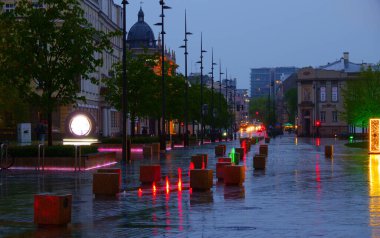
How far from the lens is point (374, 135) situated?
48.0 meters

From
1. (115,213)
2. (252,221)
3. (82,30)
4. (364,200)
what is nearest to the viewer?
(252,221)

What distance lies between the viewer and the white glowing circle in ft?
104

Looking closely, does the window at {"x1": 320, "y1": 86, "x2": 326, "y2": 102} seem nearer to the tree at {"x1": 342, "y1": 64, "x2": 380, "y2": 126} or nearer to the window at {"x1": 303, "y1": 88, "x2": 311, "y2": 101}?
the window at {"x1": 303, "y1": 88, "x2": 311, "y2": 101}

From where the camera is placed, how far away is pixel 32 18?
31031 mm

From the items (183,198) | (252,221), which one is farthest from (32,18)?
(252,221)

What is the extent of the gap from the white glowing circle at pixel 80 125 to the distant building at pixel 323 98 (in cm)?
10771

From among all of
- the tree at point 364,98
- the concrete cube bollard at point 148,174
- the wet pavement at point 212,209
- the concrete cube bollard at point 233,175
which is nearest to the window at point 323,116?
the tree at point 364,98

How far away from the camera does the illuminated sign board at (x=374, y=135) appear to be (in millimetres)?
46781

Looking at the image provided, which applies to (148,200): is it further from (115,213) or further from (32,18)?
(32,18)

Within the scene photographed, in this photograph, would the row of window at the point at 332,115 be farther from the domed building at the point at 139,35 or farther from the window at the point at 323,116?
the domed building at the point at 139,35

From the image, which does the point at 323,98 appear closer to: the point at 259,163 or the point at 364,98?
the point at 364,98

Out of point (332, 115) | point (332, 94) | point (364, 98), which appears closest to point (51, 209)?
point (364, 98)

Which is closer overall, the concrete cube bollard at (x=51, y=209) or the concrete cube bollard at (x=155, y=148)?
the concrete cube bollard at (x=51, y=209)

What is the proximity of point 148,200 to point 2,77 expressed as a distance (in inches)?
618
